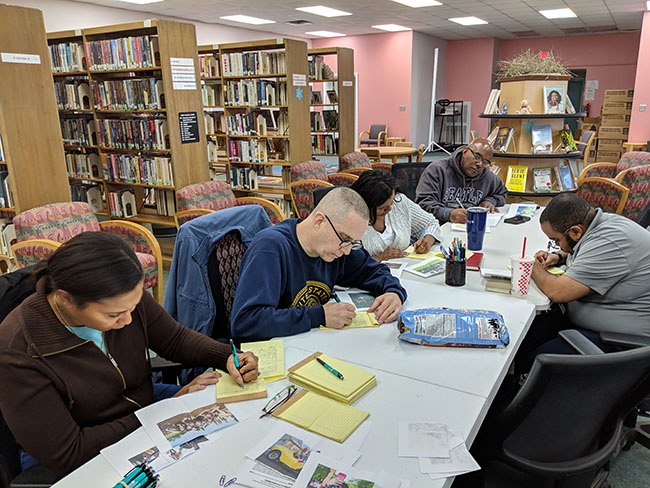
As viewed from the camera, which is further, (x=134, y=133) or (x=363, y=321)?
(x=134, y=133)

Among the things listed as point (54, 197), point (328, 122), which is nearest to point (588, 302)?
point (54, 197)

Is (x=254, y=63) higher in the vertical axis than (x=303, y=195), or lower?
higher

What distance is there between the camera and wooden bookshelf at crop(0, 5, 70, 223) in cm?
347

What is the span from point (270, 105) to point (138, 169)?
5.99ft

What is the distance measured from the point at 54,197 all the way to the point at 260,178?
3.13 m

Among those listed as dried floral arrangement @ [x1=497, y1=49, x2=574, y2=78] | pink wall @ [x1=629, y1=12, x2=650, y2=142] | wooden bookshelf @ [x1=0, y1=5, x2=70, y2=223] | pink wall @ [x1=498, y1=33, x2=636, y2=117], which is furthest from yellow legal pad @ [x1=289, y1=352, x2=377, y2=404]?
pink wall @ [x1=498, y1=33, x2=636, y2=117]

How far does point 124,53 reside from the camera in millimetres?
4707

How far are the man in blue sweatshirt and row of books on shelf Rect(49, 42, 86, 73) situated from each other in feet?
14.9

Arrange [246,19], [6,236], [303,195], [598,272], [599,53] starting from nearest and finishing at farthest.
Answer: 1. [598,272]
2. [6,236]
3. [303,195]
4. [246,19]
5. [599,53]

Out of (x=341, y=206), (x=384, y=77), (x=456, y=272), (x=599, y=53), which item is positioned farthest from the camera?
(x=599, y=53)

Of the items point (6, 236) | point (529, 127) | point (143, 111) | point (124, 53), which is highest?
point (124, 53)

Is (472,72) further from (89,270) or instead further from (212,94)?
(89,270)

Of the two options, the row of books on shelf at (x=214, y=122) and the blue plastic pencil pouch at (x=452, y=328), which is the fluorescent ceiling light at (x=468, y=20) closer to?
the row of books on shelf at (x=214, y=122)

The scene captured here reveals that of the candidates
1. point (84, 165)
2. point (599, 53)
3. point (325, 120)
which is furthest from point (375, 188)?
point (599, 53)
